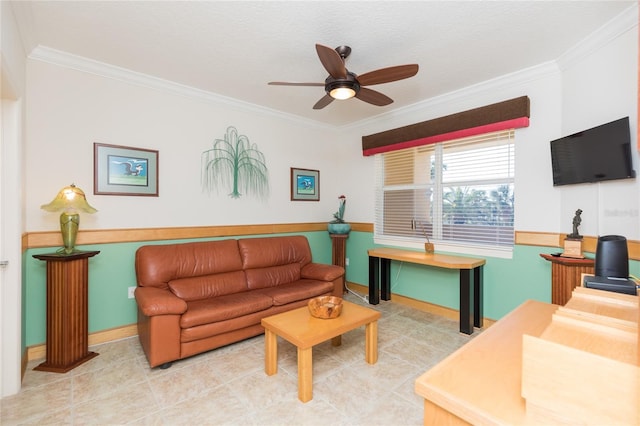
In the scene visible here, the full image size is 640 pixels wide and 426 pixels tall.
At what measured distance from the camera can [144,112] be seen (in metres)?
3.07

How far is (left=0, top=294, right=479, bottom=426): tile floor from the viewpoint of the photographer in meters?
1.84

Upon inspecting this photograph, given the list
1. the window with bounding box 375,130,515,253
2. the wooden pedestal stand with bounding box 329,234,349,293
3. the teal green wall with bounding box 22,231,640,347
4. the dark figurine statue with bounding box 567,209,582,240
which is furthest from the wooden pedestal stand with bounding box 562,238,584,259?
the wooden pedestal stand with bounding box 329,234,349,293

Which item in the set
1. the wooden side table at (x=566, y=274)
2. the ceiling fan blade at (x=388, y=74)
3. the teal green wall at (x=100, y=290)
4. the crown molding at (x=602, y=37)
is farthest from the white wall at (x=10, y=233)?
the crown molding at (x=602, y=37)

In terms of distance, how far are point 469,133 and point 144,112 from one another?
346 centimetres

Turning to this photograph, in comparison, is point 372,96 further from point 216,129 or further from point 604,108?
point 216,129

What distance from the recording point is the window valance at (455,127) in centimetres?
294

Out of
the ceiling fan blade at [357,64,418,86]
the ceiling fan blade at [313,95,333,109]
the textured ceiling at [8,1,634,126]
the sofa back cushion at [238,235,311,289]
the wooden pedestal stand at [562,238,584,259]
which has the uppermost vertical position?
the textured ceiling at [8,1,634,126]

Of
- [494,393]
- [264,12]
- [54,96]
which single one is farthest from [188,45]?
[494,393]

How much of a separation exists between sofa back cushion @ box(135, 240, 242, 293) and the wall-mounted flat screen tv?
10.7 feet

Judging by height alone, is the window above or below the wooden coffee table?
above

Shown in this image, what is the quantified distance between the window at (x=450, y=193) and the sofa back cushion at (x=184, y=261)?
2.17 meters

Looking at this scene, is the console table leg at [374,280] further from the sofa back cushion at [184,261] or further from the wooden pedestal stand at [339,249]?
the sofa back cushion at [184,261]

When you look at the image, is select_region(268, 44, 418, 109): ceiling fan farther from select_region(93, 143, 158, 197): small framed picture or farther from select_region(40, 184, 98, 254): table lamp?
select_region(40, 184, 98, 254): table lamp

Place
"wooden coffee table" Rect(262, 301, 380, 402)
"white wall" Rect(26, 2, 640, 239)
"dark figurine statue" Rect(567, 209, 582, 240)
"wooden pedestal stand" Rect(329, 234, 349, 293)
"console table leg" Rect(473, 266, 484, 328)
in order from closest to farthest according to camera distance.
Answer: "wooden coffee table" Rect(262, 301, 380, 402) < "white wall" Rect(26, 2, 640, 239) < "dark figurine statue" Rect(567, 209, 582, 240) < "console table leg" Rect(473, 266, 484, 328) < "wooden pedestal stand" Rect(329, 234, 349, 293)
